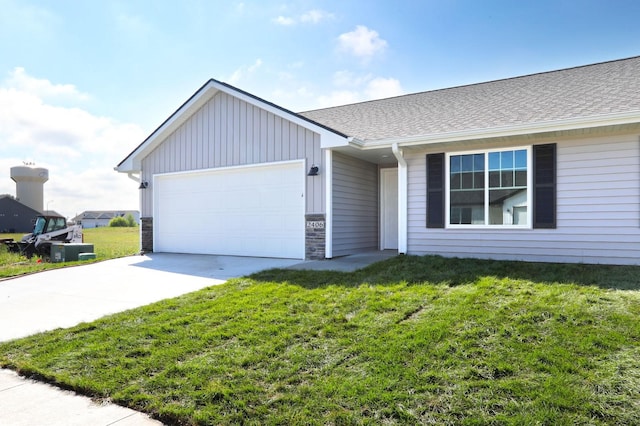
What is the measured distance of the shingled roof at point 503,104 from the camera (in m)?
7.30

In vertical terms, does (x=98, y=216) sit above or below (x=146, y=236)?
below

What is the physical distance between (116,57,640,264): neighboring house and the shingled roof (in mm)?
51

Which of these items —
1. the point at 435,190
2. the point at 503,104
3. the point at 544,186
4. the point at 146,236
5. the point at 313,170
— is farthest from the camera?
the point at 146,236

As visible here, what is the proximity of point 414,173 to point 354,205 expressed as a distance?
199 cm

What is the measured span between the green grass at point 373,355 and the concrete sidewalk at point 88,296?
0.18 metres

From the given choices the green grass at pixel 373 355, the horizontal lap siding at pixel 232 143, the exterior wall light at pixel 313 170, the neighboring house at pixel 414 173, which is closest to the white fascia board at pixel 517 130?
the neighboring house at pixel 414 173

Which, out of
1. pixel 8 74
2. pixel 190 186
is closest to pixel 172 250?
pixel 190 186

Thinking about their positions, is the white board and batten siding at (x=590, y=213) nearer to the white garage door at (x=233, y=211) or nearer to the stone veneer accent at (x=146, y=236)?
the white garage door at (x=233, y=211)

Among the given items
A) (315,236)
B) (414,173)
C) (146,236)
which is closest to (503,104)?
(414,173)

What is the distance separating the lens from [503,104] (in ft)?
29.0

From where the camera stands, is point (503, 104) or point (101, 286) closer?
point (101, 286)

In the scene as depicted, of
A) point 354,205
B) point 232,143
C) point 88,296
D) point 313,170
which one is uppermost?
point 232,143

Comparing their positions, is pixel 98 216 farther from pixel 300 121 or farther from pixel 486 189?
pixel 486 189

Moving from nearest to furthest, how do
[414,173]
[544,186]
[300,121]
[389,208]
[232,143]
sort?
[544,186], [414,173], [300,121], [232,143], [389,208]
